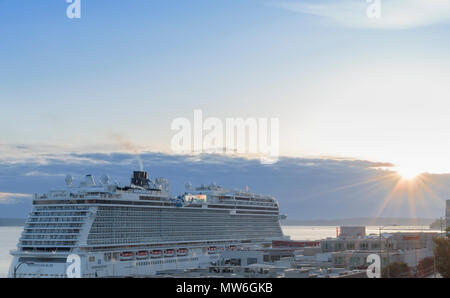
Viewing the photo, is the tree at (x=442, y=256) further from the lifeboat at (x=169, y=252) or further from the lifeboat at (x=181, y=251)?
the lifeboat at (x=181, y=251)

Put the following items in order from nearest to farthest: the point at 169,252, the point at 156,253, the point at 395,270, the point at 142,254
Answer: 1. the point at 395,270
2. the point at 142,254
3. the point at 156,253
4. the point at 169,252

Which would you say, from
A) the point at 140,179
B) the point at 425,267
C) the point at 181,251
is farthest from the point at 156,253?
the point at 425,267

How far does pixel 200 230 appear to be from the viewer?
364 ft

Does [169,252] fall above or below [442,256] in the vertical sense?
below

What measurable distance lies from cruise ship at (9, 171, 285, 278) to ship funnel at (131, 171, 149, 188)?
161mm

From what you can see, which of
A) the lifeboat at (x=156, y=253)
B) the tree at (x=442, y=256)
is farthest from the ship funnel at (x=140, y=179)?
the tree at (x=442, y=256)

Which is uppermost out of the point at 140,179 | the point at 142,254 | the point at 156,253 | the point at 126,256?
the point at 140,179

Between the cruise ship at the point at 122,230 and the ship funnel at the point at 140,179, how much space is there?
0.16m

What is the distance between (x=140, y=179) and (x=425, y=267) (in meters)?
48.2

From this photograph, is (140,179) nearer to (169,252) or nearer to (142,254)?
(142,254)

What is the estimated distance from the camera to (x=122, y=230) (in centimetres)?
8856

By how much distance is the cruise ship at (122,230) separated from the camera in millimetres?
78562

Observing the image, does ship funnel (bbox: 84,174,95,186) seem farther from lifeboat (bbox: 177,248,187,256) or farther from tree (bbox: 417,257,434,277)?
tree (bbox: 417,257,434,277)
